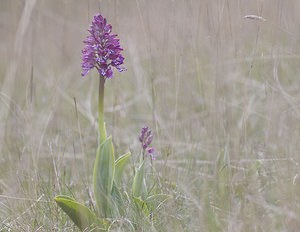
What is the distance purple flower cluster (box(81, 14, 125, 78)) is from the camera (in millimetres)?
2068

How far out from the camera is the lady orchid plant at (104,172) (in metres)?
2.07

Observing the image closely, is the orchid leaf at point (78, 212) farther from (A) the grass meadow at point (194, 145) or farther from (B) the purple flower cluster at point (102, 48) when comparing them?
(B) the purple flower cluster at point (102, 48)

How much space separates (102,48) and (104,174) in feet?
1.34

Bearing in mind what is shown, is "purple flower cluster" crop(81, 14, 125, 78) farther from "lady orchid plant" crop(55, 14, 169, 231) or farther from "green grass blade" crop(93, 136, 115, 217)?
"green grass blade" crop(93, 136, 115, 217)

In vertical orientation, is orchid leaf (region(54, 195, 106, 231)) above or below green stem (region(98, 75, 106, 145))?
below

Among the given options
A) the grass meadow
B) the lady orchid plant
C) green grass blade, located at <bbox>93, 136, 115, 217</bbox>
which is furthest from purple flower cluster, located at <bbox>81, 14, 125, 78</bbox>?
the grass meadow

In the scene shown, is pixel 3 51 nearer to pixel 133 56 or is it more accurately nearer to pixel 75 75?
pixel 75 75

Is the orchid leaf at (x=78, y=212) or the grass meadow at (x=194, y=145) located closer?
the orchid leaf at (x=78, y=212)

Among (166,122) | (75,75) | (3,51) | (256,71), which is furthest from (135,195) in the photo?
(3,51)

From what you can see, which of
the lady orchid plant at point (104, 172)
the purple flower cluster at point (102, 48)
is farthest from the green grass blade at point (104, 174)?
the purple flower cluster at point (102, 48)

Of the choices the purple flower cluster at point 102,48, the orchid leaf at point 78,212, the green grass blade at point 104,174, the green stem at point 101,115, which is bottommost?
the orchid leaf at point 78,212

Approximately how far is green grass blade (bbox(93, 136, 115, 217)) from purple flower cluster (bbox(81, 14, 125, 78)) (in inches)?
9.3

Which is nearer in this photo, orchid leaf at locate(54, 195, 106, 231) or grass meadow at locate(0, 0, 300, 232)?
orchid leaf at locate(54, 195, 106, 231)

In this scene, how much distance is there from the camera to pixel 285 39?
4.42 m
